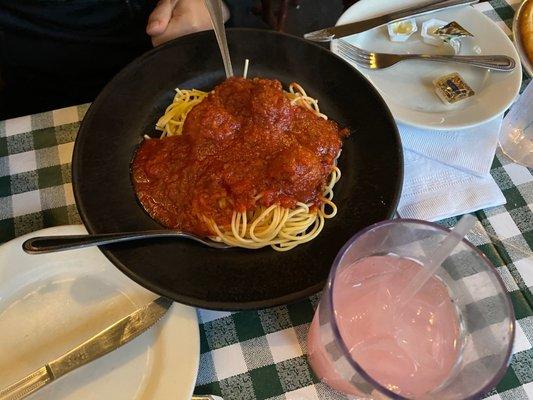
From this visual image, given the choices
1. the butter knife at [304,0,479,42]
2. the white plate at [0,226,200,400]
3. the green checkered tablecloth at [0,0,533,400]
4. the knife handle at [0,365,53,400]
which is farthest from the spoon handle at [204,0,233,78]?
the knife handle at [0,365,53,400]

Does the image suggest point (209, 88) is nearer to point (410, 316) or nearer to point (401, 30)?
point (401, 30)

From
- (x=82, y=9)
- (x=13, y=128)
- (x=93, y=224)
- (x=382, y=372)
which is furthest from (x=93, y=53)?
(x=382, y=372)

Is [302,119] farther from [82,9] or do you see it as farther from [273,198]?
[82,9]

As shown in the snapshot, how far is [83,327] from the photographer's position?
41.1 inches

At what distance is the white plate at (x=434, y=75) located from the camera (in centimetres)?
132

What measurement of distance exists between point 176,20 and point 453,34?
2.59 feet

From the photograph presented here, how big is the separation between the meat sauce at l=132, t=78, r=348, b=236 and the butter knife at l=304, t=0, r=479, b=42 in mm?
264

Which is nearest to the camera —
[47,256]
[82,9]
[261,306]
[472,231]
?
[261,306]

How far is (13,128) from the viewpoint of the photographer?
136cm

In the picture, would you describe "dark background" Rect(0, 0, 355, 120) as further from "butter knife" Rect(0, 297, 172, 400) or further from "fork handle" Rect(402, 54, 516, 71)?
"butter knife" Rect(0, 297, 172, 400)

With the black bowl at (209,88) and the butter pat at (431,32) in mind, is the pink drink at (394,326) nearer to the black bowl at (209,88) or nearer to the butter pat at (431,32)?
the black bowl at (209,88)

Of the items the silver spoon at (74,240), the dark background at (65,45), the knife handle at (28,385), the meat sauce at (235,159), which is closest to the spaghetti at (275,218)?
the meat sauce at (235,159)

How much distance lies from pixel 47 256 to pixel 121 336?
0.80ft

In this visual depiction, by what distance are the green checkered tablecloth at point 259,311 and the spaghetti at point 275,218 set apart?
14 cm
